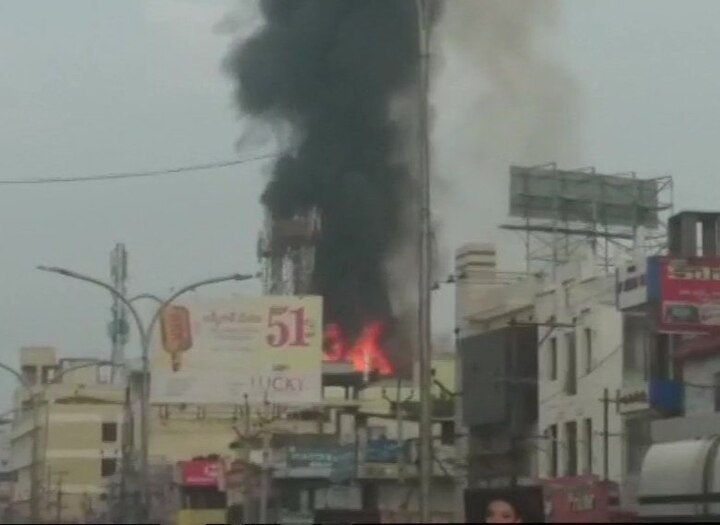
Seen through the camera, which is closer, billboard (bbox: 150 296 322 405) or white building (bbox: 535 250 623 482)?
white building (bbox: 535 250 623 482)

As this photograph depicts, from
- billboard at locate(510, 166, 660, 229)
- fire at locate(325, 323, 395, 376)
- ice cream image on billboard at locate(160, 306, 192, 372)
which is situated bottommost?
ice cream image on billboard at locate(160, 306, 192, 372)

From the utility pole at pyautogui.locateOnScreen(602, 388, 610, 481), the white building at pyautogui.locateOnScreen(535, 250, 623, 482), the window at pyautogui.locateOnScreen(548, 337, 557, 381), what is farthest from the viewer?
the window at pyautogui.locateOnScreen(548, 337, 557, 381)

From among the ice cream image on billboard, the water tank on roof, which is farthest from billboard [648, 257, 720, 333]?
the ice cream image on billboard

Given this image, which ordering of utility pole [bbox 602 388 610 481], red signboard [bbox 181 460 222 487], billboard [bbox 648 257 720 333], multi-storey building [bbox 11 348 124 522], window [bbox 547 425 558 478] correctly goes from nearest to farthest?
billboard [bbox 648 257 720 333]
utility pole [bbox 602 388 610 481]
window [bbox 547 425 558 478]
red signboard [bbox 181 460 222 487]
multi-storey building [bbox 11 348 124 522]

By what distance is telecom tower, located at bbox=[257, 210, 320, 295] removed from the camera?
9519 centimetres

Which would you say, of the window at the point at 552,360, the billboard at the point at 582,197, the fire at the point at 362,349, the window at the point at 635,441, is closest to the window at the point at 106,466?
the fire at the point at 362,349

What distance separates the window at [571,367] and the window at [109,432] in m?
64.4

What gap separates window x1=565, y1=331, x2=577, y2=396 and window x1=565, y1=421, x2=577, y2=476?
3.23 feet

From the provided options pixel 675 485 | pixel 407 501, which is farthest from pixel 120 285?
pixel 675 485

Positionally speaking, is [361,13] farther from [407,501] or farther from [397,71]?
[407,501]

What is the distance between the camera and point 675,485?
1454 inches

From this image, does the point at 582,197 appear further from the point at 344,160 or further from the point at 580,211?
the point at 344,160

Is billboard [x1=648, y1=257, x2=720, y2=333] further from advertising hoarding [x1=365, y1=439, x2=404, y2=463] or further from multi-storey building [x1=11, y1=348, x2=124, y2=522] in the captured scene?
multi-storey building [x1=11, y1=348, x2=124, y2=522]

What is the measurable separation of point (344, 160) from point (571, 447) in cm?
3930
